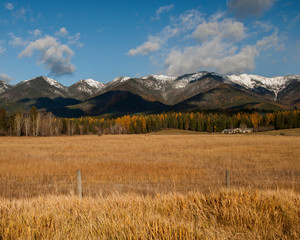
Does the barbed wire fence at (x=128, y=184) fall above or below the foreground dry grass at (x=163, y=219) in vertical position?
below

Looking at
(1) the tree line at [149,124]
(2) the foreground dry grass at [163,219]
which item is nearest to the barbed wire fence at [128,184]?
(2) the foreground dry grass at [163,219]

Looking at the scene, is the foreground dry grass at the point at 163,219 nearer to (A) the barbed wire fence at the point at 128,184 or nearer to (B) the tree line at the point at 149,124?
(A) the barbed wire fence at the point at 128,184

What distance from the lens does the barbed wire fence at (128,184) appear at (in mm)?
11227

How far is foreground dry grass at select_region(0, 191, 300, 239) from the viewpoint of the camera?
12.4 ft

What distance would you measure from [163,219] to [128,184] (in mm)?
9092

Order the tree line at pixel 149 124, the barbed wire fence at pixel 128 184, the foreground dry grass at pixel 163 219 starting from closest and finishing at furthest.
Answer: the foreground dry grass at pixel 163 219 → the barbed wire fence at pixel 128 184 → the tree line at pixel 149 124

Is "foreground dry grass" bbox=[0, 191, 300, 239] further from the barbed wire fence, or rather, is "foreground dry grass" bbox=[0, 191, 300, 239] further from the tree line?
the tree line

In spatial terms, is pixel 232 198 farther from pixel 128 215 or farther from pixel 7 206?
pixel 7 206

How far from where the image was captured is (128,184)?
13.0m

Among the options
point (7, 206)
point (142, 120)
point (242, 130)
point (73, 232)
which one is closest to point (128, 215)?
point (73, 232)

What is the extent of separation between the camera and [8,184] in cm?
1302

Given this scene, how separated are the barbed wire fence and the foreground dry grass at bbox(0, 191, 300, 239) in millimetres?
5204

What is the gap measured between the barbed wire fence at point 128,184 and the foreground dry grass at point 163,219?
17.1 feet

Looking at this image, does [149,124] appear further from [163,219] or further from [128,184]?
[163,219]
